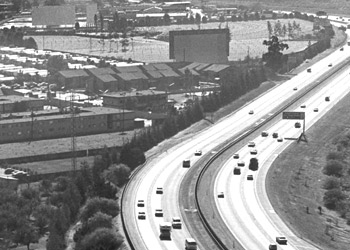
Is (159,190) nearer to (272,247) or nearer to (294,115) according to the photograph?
(272,247)

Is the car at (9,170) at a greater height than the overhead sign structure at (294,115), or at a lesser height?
greater

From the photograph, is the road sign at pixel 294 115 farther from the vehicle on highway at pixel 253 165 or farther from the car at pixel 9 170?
the car at pixel 9 170

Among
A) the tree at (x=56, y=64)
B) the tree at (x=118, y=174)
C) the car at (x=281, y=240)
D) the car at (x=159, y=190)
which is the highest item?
the car at (x=281, y=240)

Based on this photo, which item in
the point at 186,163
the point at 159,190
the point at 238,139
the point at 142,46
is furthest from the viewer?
the point at 142,46

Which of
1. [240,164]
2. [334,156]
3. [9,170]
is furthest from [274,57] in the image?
[9,170]

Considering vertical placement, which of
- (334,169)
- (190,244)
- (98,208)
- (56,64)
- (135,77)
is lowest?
(56,64)

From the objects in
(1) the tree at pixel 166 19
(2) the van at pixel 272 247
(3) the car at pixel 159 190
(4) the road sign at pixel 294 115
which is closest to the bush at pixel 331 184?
(3) the car at pixel 159 190
